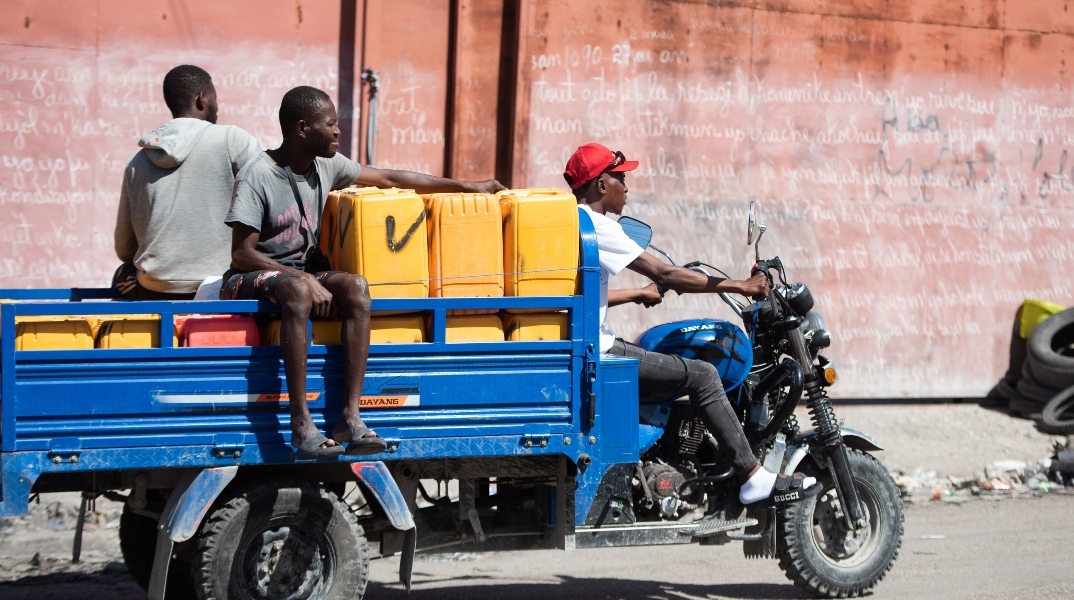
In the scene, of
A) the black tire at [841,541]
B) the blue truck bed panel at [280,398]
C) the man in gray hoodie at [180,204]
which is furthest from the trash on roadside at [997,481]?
the man in gray hoodie at [180,204]

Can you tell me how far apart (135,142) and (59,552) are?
295 cm

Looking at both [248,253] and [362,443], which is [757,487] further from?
[248,253]

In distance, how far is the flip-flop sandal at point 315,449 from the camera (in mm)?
4031

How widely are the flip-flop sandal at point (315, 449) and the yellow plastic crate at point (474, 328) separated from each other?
0.61 metres

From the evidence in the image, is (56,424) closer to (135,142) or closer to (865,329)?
(135,142)

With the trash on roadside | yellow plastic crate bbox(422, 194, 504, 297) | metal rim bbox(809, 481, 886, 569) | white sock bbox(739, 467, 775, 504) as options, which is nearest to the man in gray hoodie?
yellow plastic crate bbox(422, 194, 504, 297)

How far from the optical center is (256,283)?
417 cm

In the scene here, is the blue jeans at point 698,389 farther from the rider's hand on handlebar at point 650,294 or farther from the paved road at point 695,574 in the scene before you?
the paved road at point 695,574

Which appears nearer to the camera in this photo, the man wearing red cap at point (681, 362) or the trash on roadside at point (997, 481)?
the man wearing red cap at point (681, 362)

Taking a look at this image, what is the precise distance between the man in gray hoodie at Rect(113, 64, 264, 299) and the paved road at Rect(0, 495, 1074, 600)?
1.68 metres

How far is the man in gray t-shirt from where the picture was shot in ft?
13.2

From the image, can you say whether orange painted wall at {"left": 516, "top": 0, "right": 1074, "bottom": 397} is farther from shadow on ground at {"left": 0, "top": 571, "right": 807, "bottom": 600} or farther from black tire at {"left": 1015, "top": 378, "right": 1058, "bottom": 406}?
shadow on ground at {"left": 0, "top": 571, "right": 807, "bottom": 600}

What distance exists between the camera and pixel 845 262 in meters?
9.23

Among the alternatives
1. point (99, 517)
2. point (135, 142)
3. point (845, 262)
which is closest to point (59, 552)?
point (99, 517)
